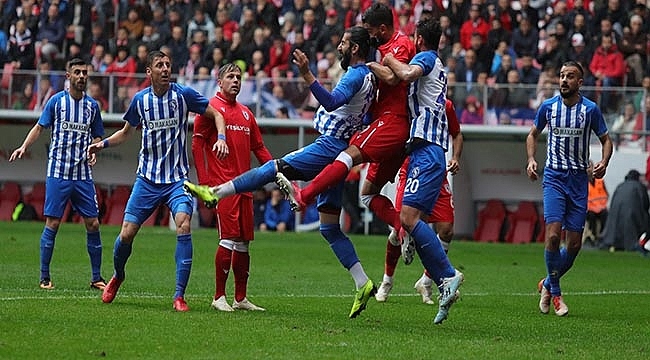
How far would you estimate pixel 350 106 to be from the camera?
40.1 ft

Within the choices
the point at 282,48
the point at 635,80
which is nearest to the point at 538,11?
the point at 635,80

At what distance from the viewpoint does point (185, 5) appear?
33.7 m

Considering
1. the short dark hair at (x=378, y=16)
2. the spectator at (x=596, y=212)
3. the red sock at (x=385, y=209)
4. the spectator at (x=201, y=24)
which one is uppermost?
the spectator at (x=201, y=24)

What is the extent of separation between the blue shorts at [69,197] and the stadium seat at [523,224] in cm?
1545

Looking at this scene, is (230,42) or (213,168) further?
(230,42)

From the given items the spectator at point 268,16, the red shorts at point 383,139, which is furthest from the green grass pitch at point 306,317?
the spectator at point 268,16

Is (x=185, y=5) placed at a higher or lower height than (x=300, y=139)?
higher

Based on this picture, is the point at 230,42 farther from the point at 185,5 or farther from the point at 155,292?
the point at 155,292

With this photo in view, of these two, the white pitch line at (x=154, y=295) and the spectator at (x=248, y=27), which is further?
the spectator at (x=248, y=27)

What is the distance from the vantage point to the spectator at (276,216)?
30.6 meters

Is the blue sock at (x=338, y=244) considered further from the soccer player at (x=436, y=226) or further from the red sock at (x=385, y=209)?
the soccer player at (x=436, y=226)

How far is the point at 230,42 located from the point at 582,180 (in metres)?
18.3

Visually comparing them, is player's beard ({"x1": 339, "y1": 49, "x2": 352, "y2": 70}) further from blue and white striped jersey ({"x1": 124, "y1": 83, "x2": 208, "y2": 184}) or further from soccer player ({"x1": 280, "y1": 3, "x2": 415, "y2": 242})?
blue and white striped jersey ({"x1": 124, "y1": 83, "x2": 208, "y2": 184})

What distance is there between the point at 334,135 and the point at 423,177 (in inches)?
36.7
